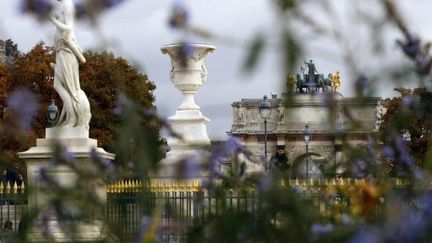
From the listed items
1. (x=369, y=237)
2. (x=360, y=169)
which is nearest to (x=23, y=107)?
(x=360, y=169)

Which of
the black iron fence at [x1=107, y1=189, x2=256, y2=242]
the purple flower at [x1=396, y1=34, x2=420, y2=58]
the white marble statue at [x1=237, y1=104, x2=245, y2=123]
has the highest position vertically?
the white marble statue at [x1=237, y1=104, x2=245, y2=123]

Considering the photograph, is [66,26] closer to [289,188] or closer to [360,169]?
[360,169]

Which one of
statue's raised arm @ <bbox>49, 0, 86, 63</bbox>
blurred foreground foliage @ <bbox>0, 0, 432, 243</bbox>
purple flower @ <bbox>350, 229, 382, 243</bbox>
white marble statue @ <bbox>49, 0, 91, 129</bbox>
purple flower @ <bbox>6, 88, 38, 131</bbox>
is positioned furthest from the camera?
white marble statue @ <bbox>49, 0, 91, 129</bbox>

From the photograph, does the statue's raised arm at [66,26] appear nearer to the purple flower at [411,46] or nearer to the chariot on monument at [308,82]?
the chariot on monument at [308,82]

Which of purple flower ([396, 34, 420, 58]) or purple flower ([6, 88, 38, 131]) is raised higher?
purple flower ([396, 34, 420, 58])

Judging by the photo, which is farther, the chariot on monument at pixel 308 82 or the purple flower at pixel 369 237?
the chariot on monument at pixel 308 82

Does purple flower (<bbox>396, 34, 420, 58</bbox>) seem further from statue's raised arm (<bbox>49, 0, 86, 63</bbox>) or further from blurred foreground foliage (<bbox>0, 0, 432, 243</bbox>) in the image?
statue's raised arm (<bbox>49, 0, 86, 63</bbox>)

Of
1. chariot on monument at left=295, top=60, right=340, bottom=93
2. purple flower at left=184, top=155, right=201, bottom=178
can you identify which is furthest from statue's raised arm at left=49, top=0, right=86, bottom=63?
purple flower at left=184, top=155, right=201, bottom=178

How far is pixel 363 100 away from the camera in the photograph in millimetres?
2635

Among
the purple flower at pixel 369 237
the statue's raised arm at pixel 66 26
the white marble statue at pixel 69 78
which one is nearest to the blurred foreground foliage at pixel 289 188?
the purple flower at pixel 369 237

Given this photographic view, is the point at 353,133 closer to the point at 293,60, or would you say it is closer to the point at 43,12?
the point at 293,60

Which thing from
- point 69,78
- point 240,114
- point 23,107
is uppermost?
point 240,114

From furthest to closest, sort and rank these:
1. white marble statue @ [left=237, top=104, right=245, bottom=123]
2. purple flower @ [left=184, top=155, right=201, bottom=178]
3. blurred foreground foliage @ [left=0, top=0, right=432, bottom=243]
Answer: white marble statue @ [left=237, top=104, right=245, bottom=123], purple flower @ [left=184, top=155, right=201, bottom=178], blurred foreground foliage @ [left=0, top=0, right=432, bottom=243]

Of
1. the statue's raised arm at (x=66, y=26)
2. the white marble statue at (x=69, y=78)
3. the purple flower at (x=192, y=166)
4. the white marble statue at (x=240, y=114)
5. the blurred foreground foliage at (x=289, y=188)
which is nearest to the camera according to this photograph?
the blurred foreground foliage at (x=289, y=188)
